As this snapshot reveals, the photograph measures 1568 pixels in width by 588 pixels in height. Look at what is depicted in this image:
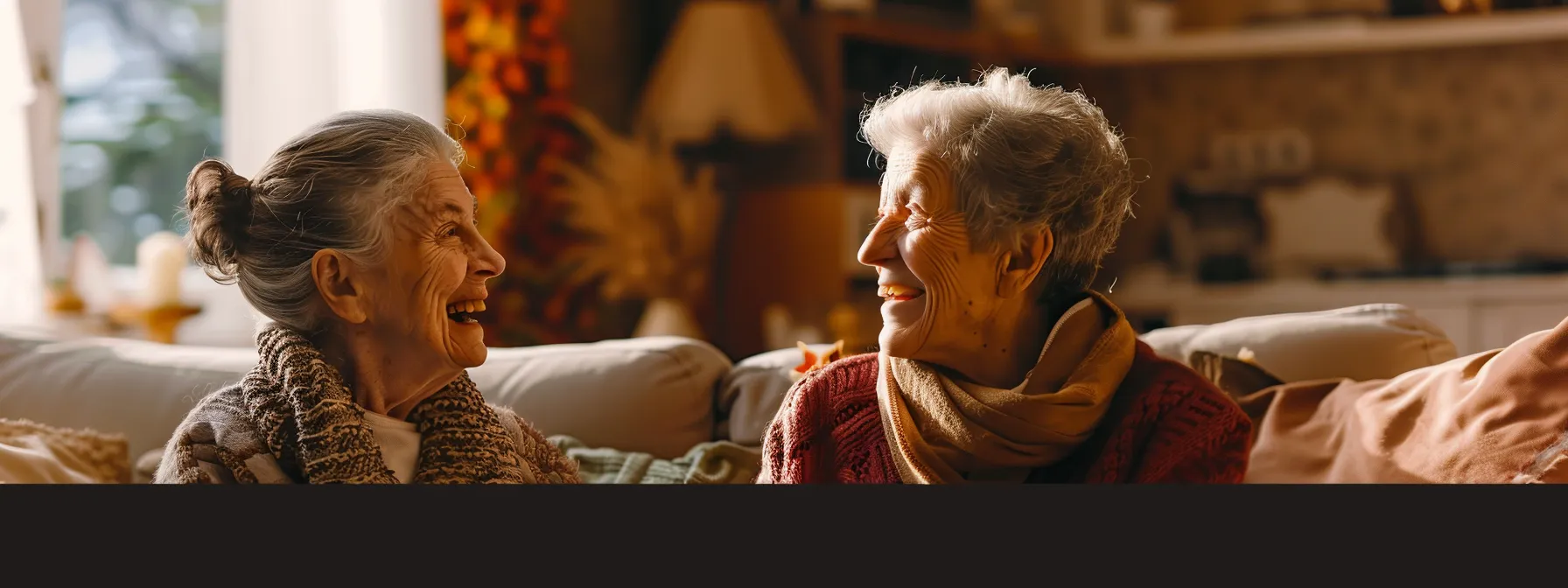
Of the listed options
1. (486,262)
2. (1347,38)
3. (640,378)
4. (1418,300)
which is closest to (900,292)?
(486,262)

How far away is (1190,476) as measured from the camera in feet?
3.41

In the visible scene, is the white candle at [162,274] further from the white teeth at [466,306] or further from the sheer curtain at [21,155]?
the white teeth at [466,306]

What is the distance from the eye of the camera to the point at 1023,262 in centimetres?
102

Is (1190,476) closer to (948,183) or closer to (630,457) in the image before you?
(948,183)

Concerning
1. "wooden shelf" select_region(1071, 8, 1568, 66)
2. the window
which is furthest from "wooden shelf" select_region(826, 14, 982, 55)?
the window

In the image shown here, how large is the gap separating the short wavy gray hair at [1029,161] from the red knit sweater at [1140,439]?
0.10 meters

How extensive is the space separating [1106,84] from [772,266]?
1843mm

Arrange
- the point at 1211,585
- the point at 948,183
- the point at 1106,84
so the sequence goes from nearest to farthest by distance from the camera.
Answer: the point at 1211,585 < the point at 948,183 < the point at 1106,84

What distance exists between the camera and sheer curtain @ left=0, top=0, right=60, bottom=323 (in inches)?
106

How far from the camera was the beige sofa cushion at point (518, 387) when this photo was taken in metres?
1.76

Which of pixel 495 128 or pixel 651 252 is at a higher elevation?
pixel 495 128

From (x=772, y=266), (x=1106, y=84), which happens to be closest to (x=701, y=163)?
(x=772, y=266)

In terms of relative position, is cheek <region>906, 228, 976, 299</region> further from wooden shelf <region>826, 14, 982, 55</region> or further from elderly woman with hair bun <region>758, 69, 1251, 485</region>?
wooden shelf <region>826, 14, 982, 55</region>

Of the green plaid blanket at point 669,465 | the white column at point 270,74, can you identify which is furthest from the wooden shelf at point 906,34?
the green plaid blanket at point 669,465
